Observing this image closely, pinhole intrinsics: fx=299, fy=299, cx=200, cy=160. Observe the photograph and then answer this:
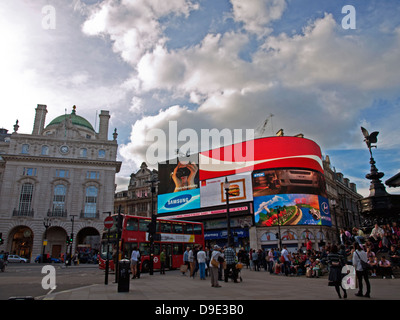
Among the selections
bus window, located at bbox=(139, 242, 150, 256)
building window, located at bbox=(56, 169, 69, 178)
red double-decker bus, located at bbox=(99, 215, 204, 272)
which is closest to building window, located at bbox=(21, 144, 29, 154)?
building window, located at bbox=(56, 169, 69, 178)

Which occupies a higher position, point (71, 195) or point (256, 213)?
point (71, 195)

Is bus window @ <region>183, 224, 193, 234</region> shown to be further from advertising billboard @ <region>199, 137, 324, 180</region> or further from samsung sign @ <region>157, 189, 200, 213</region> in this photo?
samsung sign @ <region>157, 189, 200, 213</region>

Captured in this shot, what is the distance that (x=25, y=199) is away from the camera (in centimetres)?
4797

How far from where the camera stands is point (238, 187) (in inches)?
1817

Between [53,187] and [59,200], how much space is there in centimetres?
239

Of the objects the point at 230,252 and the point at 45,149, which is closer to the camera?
the point at 230,252

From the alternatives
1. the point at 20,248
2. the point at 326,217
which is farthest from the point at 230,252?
the point at 20,248

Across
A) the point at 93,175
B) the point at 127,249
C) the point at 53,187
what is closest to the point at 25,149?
the point at 53,187

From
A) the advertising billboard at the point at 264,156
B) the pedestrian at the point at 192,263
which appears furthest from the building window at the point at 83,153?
the pedestrian at the point at 192,263

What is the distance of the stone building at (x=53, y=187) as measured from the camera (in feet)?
154

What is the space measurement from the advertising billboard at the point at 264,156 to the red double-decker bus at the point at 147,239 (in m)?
21.4
